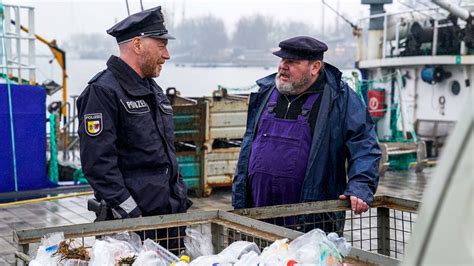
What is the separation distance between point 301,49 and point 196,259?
1.93 meters

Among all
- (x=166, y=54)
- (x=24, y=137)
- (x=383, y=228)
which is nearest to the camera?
(x=383, y=228)

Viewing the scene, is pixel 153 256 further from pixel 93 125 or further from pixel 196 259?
pixel 93 125

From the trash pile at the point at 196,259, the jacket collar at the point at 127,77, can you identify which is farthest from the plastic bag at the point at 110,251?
the jacket collar at the point at 127,77

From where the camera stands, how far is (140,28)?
4.23 m

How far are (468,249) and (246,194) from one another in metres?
3.40

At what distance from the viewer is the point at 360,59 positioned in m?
18.3

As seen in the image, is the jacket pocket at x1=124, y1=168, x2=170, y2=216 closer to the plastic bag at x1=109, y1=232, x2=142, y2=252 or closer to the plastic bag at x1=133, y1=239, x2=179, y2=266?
the plastic bag at x1=109, y1=232, x2=142, y2=252

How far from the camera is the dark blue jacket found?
4.34m

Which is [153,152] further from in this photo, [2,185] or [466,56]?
[466,56]

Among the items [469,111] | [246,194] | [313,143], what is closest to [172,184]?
[246,194]

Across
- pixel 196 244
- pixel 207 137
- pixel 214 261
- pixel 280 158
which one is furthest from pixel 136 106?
pixel 207 137

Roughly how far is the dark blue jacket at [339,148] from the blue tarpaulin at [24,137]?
6934mm

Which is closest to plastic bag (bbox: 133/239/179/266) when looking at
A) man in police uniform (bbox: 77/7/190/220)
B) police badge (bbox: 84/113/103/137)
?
man in police uniform (bbox: 77/7/190/220)

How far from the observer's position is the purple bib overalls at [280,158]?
441 cm
